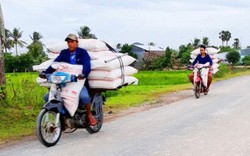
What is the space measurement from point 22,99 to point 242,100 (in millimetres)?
7087

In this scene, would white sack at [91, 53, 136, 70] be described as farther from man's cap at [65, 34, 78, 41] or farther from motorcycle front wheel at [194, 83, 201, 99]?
motorcycle front wheel at [194, 83, 201, 99]

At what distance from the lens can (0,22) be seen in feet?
38.7

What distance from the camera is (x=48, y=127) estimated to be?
7484 mm

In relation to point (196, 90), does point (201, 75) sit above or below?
above

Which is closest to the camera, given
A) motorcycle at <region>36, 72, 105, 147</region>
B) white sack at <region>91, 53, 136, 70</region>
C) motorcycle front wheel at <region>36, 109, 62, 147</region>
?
motorcycle front wheel at <region>36, 109, 62, 147</region>

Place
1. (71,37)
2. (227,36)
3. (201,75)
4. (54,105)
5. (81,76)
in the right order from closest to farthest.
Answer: (54,105) < (81,76) < (71,37) < (201,75) < (227,36)

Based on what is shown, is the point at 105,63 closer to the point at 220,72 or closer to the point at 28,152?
the point at 28,152

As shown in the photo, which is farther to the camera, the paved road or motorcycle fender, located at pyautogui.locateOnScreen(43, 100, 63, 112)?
motorcycle fender, located at pyautogui.locateOnScreen(43, 100, 63, 112)

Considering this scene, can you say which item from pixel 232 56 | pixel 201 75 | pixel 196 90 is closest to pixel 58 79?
pixel 196 90

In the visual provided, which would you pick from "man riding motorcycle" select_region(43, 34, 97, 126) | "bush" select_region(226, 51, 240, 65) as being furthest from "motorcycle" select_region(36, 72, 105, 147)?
"bush" select_region(226, 51, 240, 65)

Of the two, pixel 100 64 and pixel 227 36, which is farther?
pixel 227 36

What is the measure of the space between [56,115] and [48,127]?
296 millimetres

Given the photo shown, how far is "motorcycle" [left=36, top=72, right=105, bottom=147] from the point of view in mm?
7367

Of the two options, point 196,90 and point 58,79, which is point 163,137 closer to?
point 58,79
